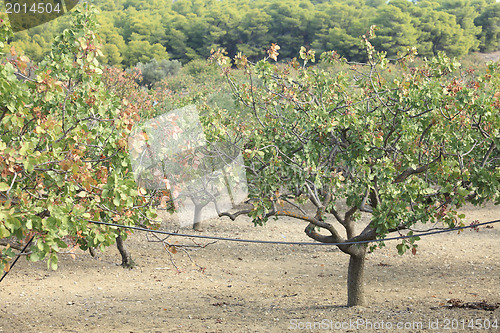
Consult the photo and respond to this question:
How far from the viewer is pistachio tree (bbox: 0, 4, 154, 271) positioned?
3.72 metres

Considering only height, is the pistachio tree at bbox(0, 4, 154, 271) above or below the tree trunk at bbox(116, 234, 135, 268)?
above

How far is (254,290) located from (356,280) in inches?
97.0

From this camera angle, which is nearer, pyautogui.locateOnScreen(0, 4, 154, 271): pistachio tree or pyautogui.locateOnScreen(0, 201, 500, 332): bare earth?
pyautogui.locateOnScreen(0, 4, 154, 271): pistachio tree

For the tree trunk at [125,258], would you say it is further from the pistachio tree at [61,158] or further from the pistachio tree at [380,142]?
the pistachio tree at [61,158]

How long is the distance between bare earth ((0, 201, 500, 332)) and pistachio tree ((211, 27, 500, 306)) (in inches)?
55.1

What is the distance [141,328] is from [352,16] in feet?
220

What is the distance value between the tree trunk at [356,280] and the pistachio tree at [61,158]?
4.06 metres

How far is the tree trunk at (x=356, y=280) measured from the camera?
7855 mm

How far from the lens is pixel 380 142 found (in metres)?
6.30

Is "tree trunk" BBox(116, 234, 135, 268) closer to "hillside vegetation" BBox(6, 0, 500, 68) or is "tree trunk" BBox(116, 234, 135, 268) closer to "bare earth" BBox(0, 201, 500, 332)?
"bare earth" BBox(0, 201, 500, 332)

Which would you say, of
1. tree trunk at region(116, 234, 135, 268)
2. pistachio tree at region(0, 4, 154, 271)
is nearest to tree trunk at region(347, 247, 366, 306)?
pistachio tree at region(0, 4, 154, 271)
